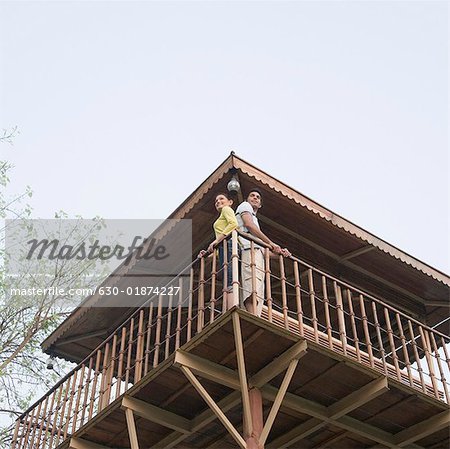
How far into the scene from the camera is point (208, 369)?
23.8 ft

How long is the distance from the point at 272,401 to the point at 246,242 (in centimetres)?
188

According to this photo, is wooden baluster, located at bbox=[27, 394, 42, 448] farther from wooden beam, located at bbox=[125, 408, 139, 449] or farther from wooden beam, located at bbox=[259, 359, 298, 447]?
wooden beam, located at bbox=[259, 359, 298, 447]

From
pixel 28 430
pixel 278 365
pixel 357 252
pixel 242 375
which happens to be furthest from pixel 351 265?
pixel 28 430

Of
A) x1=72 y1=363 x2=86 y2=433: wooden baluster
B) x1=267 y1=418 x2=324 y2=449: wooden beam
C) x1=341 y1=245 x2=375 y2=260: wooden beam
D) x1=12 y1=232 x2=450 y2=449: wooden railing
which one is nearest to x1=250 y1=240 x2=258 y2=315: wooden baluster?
x1=12 y1=232 x2=450 y2=449: wooden railing

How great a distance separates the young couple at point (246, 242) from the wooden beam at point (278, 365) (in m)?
0.54

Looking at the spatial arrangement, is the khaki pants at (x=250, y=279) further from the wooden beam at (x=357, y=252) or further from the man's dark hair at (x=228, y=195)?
the wooden beam at (x=357, y=252)

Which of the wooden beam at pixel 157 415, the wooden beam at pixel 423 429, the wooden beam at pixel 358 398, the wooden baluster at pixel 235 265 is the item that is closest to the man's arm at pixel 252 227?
the wooden baluster at pixel 235 265

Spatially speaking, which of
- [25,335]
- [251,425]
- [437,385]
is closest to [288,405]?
[251,425]

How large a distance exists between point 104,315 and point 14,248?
4.30m

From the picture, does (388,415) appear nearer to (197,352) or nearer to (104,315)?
(197,352)

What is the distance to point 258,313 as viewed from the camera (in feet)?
24.1

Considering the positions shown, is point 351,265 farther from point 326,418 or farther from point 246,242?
point 246,242

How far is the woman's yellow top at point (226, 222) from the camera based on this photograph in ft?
25.7

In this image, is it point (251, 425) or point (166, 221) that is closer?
point (251, 425)
